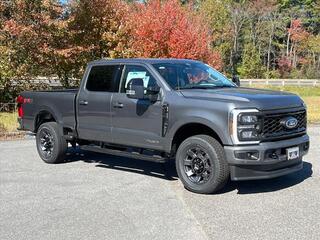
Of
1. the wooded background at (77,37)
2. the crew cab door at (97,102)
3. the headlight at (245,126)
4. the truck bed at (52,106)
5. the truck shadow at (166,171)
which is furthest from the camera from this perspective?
the wooded background at (77,37)

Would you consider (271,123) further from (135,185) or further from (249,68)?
(249,68)

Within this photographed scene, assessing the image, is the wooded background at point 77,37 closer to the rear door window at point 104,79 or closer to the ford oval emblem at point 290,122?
the rear door window at point 104,79

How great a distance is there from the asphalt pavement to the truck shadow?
0.05 ft

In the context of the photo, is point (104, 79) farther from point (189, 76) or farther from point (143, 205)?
point (143, 205)

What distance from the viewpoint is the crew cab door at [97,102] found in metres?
8.46

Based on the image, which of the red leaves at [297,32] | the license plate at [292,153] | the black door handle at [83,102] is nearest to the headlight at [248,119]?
the license plate at [292,153]

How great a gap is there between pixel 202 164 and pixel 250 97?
1152mm

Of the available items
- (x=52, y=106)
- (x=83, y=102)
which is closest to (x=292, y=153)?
(x=83, y=102)

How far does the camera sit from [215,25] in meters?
58.8

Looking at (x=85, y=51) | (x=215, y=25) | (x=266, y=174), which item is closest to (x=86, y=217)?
(x=266, y=174)

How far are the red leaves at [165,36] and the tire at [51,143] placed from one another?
12034 mm

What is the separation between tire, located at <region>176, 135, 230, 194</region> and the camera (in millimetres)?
6879

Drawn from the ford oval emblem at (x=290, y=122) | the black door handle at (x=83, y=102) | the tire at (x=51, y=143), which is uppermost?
the black door handle at (x=83, y=102)

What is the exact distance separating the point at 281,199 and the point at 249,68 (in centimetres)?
5422
